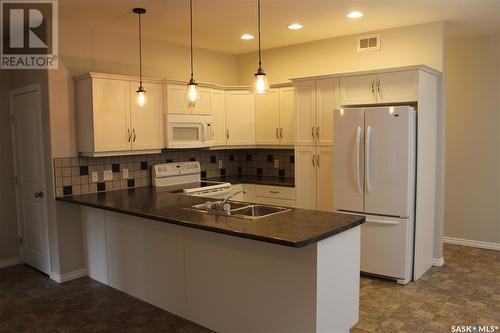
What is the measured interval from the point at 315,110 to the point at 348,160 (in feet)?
2.62

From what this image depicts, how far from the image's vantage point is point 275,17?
4398 millimetres

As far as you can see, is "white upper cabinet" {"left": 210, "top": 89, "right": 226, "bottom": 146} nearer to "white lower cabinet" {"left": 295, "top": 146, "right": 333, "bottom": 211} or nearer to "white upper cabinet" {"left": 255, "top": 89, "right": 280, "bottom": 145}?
"white upper cabinet" {"left": 255, "top": 89, "right": 280, "bottom": 145}

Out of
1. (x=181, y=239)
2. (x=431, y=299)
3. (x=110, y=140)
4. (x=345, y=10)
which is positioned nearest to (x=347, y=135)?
→ (x=345, y=10)

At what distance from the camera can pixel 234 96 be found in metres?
5.82

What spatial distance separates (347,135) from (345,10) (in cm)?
124

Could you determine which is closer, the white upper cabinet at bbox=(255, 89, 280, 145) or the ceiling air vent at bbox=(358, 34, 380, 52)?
the ceiling air vent at bbox=(358, 34, 380, 52)

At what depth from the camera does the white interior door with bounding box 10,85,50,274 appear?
457cm

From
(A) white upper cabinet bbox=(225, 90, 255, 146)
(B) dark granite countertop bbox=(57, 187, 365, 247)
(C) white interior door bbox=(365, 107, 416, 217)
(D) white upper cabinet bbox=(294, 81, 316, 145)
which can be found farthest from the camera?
(A) white upper cabinet bbox=(225, 90, 255, 146)

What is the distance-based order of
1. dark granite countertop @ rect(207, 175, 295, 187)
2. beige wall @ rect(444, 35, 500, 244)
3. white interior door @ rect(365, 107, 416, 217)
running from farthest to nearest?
dark granite countertop @ rect(207, 175, 295, 187) → beige wall @ rect(444, 35, 500, 244) → white interior door @ rect(365, 107, 416, 217)

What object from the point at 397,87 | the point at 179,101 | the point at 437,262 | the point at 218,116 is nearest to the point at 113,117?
the point at 179,101

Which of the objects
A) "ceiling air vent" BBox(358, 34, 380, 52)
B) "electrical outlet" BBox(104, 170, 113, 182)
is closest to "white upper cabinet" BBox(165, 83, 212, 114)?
"electrical outlet" BBox(104, 170, 113, 182)

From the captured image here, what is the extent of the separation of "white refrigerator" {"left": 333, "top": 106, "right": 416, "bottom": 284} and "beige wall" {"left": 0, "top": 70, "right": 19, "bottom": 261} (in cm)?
381

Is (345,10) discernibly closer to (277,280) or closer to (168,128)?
(168,128)

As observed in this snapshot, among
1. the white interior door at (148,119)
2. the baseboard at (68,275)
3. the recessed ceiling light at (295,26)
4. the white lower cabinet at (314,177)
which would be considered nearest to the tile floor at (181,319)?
the baseboard at (68,275)
